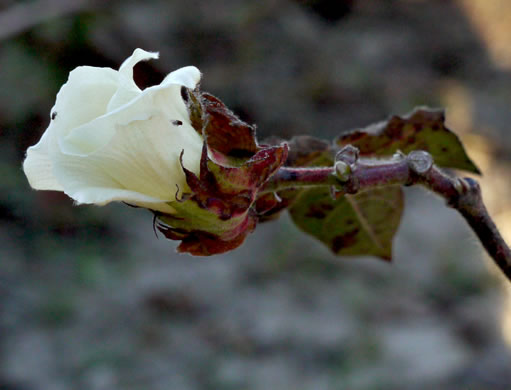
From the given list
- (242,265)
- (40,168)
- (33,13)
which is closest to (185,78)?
(40,168)

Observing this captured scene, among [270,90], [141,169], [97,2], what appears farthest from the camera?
[270,90]

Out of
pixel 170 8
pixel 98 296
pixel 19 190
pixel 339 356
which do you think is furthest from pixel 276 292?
pixel 170 8

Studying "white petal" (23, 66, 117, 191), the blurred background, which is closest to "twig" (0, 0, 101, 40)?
the blurred background

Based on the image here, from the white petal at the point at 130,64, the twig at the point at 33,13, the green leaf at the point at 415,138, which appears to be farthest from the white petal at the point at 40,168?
the twig at the point at 33,13

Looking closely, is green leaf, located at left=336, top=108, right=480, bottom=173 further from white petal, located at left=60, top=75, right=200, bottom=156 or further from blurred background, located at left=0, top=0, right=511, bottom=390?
blurred background, located at left=0, top=0, right=511, bottom=390

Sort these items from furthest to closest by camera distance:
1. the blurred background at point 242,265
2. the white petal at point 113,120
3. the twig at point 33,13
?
the blurred background at point 242,265 < the twig at point 33,13 < the white petal at point 113,120

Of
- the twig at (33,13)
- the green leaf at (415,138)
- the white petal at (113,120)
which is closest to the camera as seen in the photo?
the white petal at (113,120)

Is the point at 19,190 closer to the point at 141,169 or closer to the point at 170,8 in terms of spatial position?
the point at 170,8

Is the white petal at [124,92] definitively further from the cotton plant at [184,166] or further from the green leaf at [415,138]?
the green leaf at [415,138]
